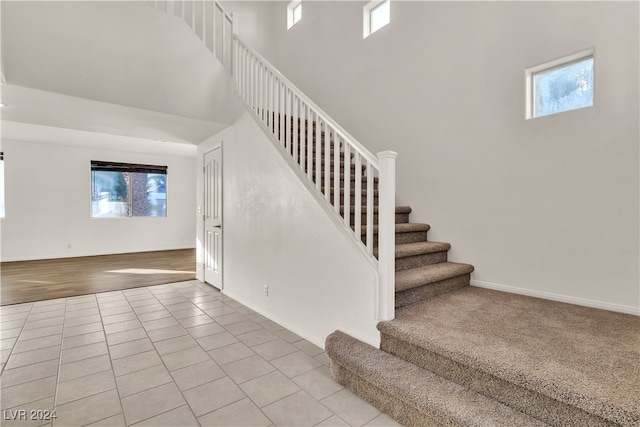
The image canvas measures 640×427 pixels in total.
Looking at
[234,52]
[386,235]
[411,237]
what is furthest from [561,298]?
[234,52]

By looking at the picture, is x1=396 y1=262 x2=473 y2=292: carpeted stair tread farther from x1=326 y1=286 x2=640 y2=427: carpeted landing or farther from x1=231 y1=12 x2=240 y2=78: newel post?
x1=231 y1=12 x2=240 y2=78: newel post

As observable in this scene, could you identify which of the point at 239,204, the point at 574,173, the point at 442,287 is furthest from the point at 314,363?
the point at 574,173

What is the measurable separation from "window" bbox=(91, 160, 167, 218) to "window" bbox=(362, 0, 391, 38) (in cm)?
684

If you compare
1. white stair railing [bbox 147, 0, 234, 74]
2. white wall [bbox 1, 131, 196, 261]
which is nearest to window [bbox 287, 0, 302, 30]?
white stair railing [bbox 147, 0, 234, 74]

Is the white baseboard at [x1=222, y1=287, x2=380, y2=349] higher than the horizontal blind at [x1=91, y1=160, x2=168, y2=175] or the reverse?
the reverse

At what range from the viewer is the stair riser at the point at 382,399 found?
63.5 inches

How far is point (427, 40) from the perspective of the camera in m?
3.33

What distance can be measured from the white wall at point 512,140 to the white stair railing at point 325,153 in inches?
32.0

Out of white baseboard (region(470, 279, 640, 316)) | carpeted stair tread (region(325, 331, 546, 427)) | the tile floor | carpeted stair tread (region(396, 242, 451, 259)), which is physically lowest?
the tile floor

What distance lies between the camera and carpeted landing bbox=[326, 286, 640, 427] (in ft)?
4.37

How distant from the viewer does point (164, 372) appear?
7.22ft

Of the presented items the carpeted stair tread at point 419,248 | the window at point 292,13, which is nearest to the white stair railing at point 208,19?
the window at point 292,13

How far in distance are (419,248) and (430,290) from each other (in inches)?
16.7

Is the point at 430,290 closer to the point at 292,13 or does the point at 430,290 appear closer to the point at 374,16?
the point at 374,16
